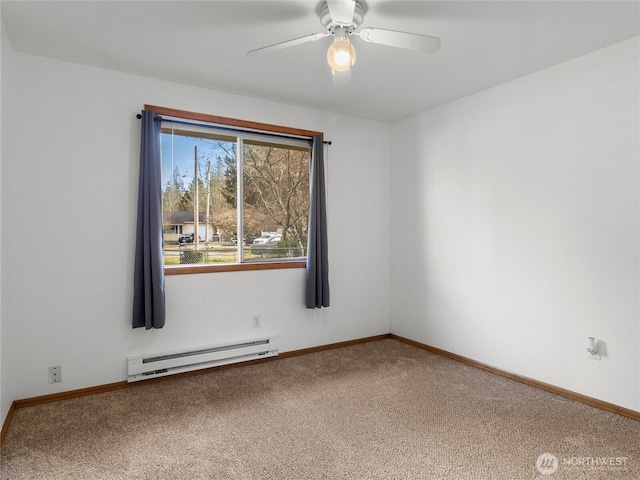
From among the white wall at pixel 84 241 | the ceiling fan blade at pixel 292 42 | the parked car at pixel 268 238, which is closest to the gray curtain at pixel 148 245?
the white wall at pixel 84 241

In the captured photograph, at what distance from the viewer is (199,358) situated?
3211mm

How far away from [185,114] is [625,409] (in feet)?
12.7

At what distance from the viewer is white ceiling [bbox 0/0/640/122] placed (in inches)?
83.7

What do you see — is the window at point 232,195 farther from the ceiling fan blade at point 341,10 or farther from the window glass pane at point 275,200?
the ceiling fan blade at point 341,10

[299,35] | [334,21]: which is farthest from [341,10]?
[299,35]

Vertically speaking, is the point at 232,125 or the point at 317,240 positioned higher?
the point at 232,125

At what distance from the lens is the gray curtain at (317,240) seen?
12.2 feet

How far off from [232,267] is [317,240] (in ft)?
2.81

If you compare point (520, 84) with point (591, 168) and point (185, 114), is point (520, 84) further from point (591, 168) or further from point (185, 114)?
point (185, 114)

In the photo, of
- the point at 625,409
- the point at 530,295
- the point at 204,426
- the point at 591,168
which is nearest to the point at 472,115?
the point at 591,168

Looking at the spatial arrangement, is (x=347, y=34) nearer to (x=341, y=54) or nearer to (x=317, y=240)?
(x=341, y=54)

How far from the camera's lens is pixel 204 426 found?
7.75 feet

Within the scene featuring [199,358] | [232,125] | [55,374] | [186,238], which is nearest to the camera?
[55,374]

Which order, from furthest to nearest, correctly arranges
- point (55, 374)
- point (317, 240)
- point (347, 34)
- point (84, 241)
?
point (317, 240) < point (84, 241) < point (55, 374) < point (347, 34)
